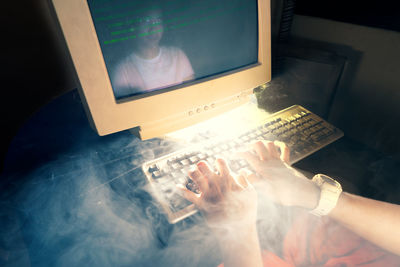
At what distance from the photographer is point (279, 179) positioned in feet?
2.08

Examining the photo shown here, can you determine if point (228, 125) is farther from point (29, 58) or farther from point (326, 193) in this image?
point (29, 58)

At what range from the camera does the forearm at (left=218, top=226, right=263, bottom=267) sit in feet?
1.62

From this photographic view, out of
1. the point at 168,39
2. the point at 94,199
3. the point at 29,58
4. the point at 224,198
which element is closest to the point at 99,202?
the point at 94,199

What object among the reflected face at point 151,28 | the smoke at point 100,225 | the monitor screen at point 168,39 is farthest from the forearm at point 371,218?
the reflected face at point 151,28

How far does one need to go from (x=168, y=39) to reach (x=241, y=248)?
47 centimetres

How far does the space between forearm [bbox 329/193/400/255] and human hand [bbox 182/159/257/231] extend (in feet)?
0.61

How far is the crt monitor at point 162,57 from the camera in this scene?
21.5 inches

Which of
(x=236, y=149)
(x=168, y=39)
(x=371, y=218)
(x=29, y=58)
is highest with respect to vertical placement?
(x=168, y=39)

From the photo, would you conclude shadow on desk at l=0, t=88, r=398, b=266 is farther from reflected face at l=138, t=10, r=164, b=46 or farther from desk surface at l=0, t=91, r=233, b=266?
reflected face at l=138, t=10, r=164, b=46

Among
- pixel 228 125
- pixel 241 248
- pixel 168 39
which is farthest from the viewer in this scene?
pixel 228 125

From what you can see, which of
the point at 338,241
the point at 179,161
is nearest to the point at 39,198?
the point at 179,161

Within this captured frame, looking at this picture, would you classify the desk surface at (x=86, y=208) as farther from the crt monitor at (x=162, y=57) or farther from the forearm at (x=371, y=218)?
the forearm at (x=371, y=218)

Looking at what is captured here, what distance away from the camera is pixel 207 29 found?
65 cm

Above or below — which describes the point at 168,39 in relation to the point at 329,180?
above
